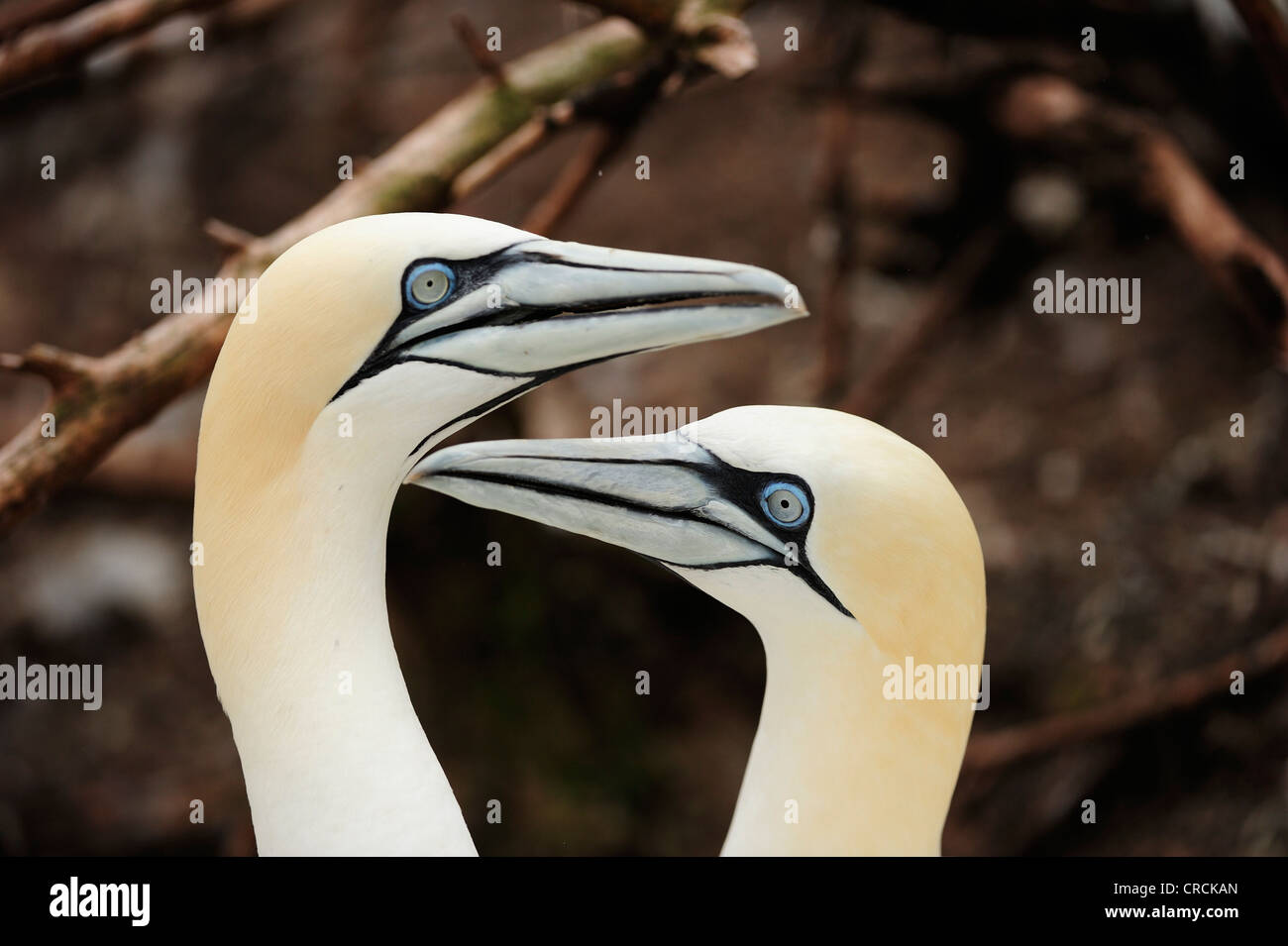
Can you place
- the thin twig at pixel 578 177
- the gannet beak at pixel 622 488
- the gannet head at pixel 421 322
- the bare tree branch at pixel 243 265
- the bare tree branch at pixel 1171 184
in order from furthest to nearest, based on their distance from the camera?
1. the bare tree branch at pixel 1171 184
2. the thin twig at pixel 578 177
3. the bare tree branch at pixel 243 265
4. the gannet beak at pixel 622 488
5. the gannet head at pixel 421 322

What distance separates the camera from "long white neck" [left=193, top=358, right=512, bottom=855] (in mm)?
2232

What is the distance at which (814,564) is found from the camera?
2.29m

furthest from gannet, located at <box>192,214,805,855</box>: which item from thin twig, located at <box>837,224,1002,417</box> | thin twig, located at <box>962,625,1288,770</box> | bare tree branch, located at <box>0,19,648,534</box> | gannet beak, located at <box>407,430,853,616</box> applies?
thin twig, located at <box>962,625,1288,770</box>

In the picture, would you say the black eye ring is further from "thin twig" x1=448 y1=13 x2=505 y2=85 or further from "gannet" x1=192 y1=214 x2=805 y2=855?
"thin twig" x1=448 y1=13 x2=505 y2=85

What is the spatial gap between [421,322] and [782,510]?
69 cm

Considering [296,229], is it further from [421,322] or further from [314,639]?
[314,639]

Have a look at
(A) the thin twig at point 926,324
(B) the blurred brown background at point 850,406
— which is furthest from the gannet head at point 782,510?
(A) the thin twig at point 926,324

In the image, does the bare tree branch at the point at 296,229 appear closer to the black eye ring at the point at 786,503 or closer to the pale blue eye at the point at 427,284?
the pale blue eye at the point at 427,284

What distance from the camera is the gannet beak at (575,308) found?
224 cm

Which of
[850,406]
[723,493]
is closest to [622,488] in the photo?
[723,493]

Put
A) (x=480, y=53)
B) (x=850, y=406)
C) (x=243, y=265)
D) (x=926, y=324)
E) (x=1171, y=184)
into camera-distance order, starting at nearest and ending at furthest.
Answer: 1. (x=243, y=265)
2. (x=480, y=53)
3. (x=1171, y=184)
4. (x=850, y=406)
5. (x=926, y=324)

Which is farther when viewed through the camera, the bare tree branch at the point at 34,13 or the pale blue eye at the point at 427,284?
the bare tree branch at the point at 34,13
